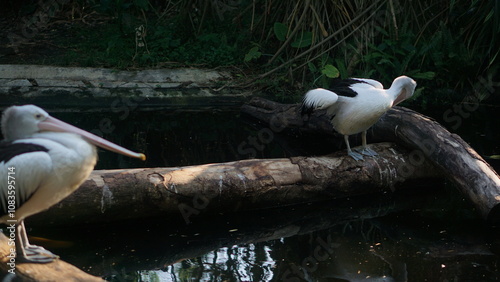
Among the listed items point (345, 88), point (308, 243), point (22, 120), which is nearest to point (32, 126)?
point (22, 120)

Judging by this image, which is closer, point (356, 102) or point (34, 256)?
point (34, 256)

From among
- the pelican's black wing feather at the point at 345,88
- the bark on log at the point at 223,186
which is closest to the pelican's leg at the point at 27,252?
the bark on log at the point at 223,186

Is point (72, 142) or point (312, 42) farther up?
point (312, 42)

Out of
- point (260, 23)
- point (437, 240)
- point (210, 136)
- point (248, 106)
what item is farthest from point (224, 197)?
point (260, 23)

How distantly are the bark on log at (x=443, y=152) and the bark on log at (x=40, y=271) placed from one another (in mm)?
2737

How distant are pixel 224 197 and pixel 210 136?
2332mm

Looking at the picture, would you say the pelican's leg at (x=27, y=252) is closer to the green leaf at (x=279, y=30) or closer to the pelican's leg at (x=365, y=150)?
the pelican's leg at (x=365, y=150)

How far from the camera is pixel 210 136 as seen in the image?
6852mm

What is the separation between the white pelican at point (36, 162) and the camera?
2.91 meters

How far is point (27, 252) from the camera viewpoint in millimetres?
3217

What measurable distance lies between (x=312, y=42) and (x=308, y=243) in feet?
→ 16.4

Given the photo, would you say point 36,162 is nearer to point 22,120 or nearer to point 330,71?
point 22,120

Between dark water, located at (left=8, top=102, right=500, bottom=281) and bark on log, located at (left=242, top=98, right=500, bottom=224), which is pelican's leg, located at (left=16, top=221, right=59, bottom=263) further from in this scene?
bark on log, located at (left=242, top=98, right=500, bottom=224)

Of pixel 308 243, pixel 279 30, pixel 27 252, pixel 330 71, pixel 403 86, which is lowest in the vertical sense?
pixel 27 252
